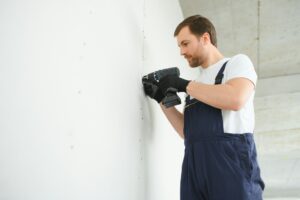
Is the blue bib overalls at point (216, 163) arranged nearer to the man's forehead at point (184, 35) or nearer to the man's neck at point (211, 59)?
the man's neck at point (211, 59)

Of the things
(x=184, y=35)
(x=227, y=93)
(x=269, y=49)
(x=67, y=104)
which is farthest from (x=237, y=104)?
(x=269, y=49)

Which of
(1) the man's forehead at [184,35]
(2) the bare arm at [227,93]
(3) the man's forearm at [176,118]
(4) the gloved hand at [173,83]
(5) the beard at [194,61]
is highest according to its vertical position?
(1) the man's forehead at [184,35]

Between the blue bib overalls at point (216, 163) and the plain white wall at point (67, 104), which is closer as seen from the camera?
the plain white wall at point (67, 104)

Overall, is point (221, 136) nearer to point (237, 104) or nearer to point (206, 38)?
point (237, 104)

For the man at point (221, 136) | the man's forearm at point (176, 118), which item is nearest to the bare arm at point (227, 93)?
the man at point (221, 136)

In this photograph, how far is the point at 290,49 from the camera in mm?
3732

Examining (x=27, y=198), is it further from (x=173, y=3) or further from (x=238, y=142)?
(x=173, y=3)

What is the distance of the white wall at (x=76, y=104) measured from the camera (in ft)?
2.25

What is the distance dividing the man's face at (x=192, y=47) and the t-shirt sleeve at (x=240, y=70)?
0.72ft

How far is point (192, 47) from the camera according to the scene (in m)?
1.58

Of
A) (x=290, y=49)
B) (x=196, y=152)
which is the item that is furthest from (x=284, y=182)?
(x=196, y=152)

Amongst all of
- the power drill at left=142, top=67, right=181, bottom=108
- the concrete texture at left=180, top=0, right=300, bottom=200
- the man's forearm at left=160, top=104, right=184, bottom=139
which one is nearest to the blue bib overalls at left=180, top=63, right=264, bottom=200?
the power drill at left=142, top=67, right=181, bottom=108

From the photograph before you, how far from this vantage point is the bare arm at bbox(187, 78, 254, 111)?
123cm

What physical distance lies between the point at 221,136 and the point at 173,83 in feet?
0.97
